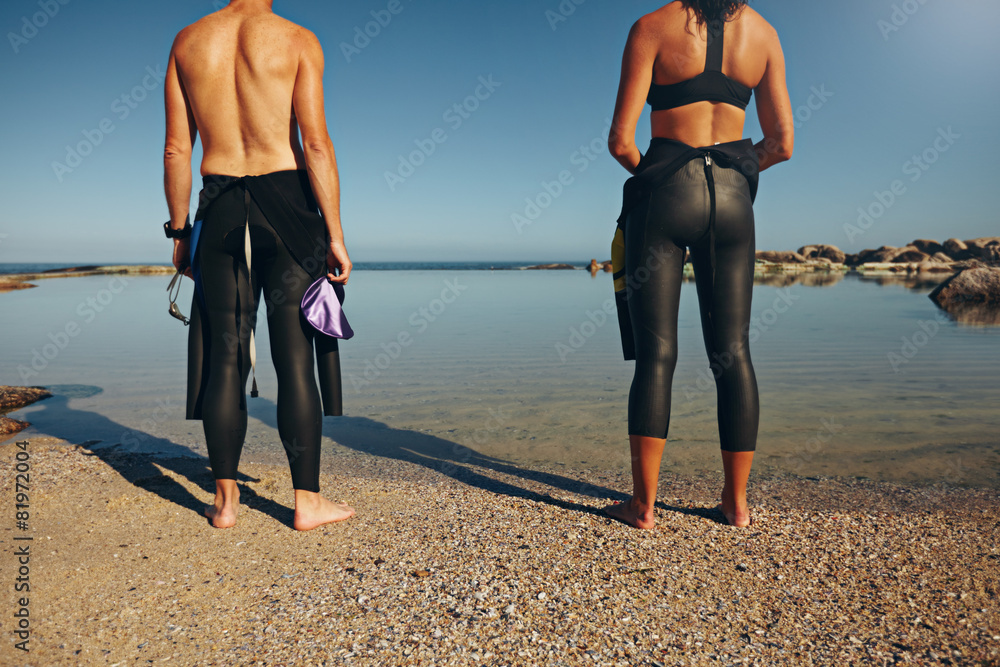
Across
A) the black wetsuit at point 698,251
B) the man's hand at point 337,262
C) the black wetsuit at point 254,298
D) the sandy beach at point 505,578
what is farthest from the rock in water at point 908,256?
the black wetsuit at point 254,298

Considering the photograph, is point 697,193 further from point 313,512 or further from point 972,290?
point 972,290

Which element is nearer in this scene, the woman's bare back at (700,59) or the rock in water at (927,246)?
the woman's bare back at (700,59)

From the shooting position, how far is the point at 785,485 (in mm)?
3359

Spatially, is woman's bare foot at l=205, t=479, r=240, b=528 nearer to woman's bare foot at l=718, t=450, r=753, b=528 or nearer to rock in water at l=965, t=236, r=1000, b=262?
woman's bare foot at l=718, t=450, r=753, b=528

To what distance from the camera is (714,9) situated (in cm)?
248

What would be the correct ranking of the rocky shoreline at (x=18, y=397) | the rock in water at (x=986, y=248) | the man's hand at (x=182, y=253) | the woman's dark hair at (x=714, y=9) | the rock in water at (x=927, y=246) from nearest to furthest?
the woman's dark hair at (x=714, y=9), the man's hand at (x=182, y=253), the rocky shoreline at (x=18, y=397), the rock in water at (x=986, y=248), the rock in water at (x=927, y=246)

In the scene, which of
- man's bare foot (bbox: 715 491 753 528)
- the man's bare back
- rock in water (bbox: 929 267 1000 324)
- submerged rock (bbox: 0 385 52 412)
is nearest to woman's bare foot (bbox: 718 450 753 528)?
man's bare foot (bbox: 715 491 753 528)

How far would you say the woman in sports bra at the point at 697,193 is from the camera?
2527 millimetres

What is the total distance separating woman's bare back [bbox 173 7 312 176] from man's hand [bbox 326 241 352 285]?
17.7 inches

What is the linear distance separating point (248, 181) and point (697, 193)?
7.06ft

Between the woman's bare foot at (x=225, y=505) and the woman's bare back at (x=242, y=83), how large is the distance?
61.6 inches

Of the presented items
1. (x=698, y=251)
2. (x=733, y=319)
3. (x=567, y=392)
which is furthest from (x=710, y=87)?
(x=567, y=392)

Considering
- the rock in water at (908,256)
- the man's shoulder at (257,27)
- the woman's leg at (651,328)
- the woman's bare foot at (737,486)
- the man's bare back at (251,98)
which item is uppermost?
the rock in water at (908,256)

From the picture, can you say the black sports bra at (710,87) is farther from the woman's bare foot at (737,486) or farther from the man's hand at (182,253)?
the man's hand at (182,253)
